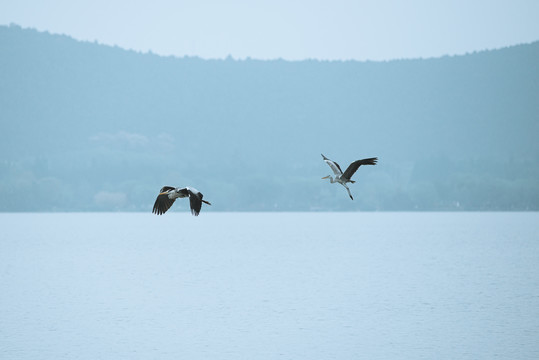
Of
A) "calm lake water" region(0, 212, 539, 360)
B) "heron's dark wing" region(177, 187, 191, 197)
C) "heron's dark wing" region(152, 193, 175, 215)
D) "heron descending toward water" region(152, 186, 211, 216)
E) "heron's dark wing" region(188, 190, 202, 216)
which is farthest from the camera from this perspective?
"calm lake water" region(0, 212, 539, 360)

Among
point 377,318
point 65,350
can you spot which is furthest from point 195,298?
point 65,350

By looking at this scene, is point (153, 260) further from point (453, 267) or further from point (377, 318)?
point (377, 318)

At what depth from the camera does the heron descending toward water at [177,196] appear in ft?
58.4

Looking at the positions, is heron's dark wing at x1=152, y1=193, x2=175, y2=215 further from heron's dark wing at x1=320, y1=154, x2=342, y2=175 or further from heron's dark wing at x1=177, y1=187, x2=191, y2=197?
heron's dark wing at x1=320, y1=154, x2=342, y2=175

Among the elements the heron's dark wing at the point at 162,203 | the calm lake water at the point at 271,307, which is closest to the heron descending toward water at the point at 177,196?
the heron's dark wing at the point at 162,203

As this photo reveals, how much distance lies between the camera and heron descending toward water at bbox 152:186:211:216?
1781 centimetres

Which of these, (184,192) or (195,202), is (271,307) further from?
(195,202)

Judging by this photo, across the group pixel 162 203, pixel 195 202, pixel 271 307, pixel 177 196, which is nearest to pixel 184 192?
pixel 177 196

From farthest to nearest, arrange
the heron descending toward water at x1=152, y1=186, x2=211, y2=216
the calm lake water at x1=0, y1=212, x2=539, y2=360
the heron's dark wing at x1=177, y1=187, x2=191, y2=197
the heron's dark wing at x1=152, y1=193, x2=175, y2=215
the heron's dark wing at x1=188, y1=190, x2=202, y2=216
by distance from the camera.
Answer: the calm lake water at x1=0, y1=212, x2=539, y2=360 → the heron's dark wing at x1=152, y1=193, x2=175, y2=215 → the heron's dark wing at x1=177, y1=187, x2=191, y2=197 → the heron descending toward water at x1=152, y1=186, x2=211, y2=216 → the heron's dark wing at x1=188, y1=190, x2=202, y2=216

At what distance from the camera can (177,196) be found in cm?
2025

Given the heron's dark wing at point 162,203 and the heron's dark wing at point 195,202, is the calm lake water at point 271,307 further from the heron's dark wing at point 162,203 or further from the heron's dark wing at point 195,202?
the heron's dark wing at point 195,202

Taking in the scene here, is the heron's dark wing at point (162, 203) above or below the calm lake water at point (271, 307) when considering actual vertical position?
above

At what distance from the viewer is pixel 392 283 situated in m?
73.6

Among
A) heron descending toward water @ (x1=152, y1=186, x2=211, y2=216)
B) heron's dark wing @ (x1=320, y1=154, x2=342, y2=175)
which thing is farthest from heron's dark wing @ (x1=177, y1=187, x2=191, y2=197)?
heron's dark wing @ (x1=320, y1=154, x2=342, y2=175)
